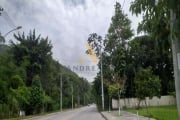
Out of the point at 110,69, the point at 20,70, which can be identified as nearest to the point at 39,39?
the point at 20,70

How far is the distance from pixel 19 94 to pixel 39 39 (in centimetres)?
2104

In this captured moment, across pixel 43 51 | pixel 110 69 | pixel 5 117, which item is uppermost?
pixel 43 51

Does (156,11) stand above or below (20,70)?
below

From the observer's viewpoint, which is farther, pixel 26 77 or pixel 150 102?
pixel 26 77

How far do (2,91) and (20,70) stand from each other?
13.6 meters

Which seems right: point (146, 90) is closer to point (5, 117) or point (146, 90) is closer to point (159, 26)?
point (5, 117)

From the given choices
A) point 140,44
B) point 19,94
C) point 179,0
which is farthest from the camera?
point 140,44

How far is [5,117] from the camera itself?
147ft

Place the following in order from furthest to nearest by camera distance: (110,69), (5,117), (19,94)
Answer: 1. (110,69)
2. (19,94)
3. (5,117)

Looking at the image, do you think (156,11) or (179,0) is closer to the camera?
(179,0)

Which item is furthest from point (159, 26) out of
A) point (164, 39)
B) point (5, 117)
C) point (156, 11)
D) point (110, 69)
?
point (110, 69)

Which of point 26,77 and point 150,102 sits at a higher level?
point 26,77

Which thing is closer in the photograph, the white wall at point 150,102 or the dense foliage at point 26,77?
the dense foliage at point 26,77

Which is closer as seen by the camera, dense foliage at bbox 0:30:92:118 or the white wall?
dense foliage at bbox 0:30:92:118
